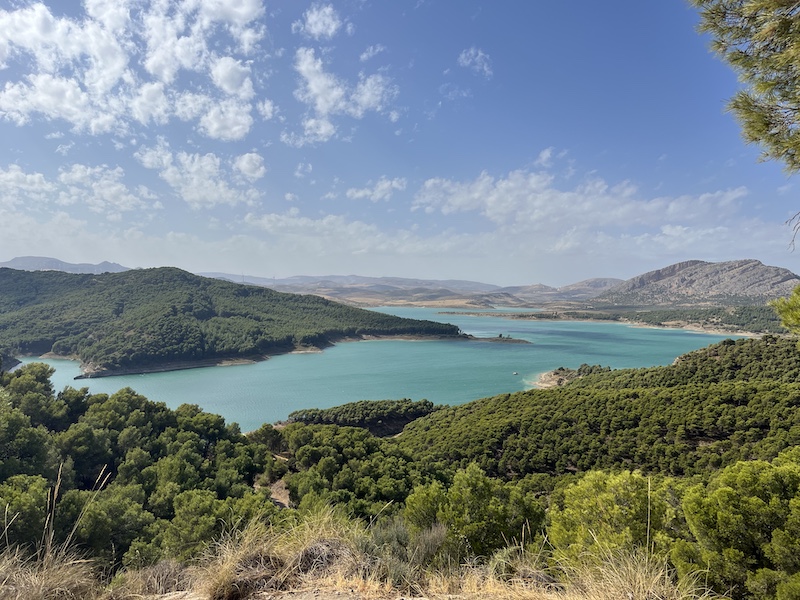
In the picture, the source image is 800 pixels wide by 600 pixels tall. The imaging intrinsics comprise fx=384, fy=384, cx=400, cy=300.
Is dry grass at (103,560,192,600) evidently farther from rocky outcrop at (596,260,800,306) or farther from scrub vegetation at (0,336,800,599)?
rocky outcrop at (596,260,800,306)

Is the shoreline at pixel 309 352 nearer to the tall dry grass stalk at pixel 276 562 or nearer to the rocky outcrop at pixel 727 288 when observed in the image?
the tall dry grass stalk at pixel 276 562

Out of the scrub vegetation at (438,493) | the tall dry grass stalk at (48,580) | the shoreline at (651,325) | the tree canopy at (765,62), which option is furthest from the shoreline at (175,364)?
the shoreline at (651,325)

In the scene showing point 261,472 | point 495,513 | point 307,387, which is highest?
point 495,513

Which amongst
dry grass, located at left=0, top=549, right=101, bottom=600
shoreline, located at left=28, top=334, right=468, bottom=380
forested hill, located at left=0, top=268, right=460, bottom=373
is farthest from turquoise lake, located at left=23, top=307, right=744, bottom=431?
dry grass, located at left=0, top=549, right=101, bottom=600

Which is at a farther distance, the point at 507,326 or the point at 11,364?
the point at 507,326

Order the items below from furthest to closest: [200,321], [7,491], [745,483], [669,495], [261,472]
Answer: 1. [200,321]
2. [261,472]
3. [7,491]
4. [669,495]
5. [745,483]

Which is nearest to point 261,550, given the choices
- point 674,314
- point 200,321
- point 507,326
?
point 200,321

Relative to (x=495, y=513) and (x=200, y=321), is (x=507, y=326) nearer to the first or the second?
(x=200, y=321)
